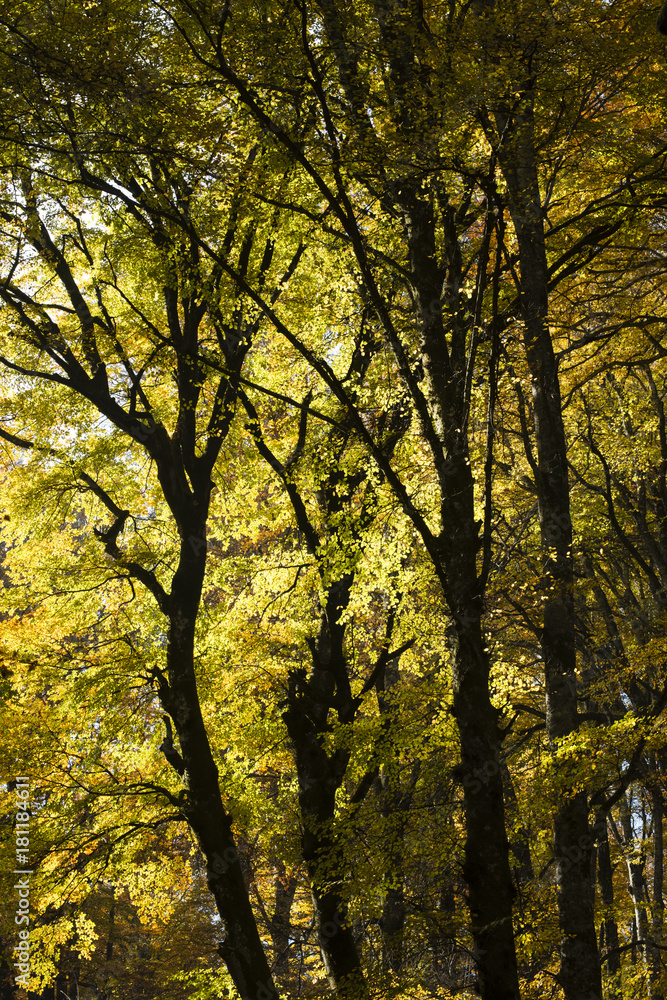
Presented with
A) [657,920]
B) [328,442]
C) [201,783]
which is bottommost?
[657,920]

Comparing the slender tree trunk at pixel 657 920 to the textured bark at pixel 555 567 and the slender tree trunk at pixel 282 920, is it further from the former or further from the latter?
the slender tree trunk at pixel 282 920

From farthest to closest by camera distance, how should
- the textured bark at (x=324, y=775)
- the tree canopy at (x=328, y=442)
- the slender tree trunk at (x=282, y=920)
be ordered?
the slender tree trunk at (x=282, y=920), the textured bark at (x=324, y=775), the tree canopy at (x=328, y=442)

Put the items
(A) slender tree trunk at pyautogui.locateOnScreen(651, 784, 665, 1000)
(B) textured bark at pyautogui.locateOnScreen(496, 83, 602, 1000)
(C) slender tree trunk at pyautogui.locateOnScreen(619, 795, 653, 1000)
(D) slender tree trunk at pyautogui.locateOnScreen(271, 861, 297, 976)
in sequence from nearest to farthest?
(B) textured bark at pyautogui.locateOnScreen(496, 83, 602, 1000)
(A) slender tree trunk at pyautogui.locateOnScreen(651, 784, 665, 1000)
(C) slender tree trunk at pyautogui.locateOnScreen(619, 795, 653, 1000)
(D) slender tree trunk at pyautogui.locateOnScreen(271, 861, 297, 976)

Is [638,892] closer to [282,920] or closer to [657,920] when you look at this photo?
[657,920]

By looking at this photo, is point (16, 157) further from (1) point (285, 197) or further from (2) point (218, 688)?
(2) point (218, 688)

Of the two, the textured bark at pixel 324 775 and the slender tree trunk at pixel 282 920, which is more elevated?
the textured bark at pixel 324 775

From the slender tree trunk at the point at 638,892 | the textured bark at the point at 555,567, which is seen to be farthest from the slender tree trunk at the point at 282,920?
the textured bark at the point at 555,567

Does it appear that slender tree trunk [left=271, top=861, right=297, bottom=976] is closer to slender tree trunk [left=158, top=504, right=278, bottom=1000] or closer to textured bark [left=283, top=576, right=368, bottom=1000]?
textured bark [left=283, top=576, right=368, bottom=1000]

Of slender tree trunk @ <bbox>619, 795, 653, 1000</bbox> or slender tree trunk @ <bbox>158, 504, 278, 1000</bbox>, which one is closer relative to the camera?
slender tree trunk @ <bbox>158, 504, 278, 1000</bbox>

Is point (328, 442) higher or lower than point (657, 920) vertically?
higher

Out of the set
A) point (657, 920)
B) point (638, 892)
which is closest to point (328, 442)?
point (638, 892)

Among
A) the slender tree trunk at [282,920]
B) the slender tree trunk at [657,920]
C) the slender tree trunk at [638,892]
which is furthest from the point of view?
the slender tree trunk at [282,920]

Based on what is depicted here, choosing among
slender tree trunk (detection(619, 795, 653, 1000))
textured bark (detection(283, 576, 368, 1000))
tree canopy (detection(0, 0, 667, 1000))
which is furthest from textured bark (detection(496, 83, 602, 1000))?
slender tree trunk (detection(619, 795, 653, 1000))

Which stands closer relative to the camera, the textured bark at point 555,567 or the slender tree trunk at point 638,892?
the textured bark at point 555,567
